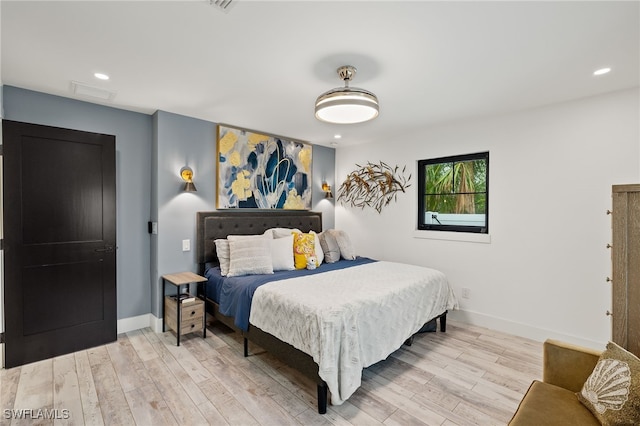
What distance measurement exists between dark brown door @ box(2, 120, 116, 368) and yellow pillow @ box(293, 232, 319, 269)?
1914 millimetres

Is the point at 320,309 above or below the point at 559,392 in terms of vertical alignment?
above

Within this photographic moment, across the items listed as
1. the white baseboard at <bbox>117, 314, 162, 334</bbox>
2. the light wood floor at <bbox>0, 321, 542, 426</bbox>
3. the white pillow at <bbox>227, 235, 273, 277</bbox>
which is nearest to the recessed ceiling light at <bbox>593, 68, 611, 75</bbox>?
the light wood floor at <bbox>0, 321, 542, 426</bbox>

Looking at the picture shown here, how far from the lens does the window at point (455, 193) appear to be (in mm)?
3629

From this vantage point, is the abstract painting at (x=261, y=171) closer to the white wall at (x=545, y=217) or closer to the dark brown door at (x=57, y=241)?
the dark brown door at (x=57, y=241)

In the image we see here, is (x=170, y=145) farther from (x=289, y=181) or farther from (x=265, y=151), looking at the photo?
(x=289, y=181)

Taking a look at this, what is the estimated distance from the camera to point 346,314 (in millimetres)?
2070

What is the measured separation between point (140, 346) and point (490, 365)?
332 centimetres

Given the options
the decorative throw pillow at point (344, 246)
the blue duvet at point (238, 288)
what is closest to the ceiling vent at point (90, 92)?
the blue duvet at point (238, 288)

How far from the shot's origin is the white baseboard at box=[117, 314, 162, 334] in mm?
3283

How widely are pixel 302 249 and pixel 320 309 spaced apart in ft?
5.09

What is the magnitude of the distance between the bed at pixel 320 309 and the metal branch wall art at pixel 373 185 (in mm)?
1218

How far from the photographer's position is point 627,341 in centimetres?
147

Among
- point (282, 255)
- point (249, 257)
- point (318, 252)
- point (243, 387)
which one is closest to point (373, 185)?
point (318, 252)

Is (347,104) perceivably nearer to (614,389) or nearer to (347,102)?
(347,102)
